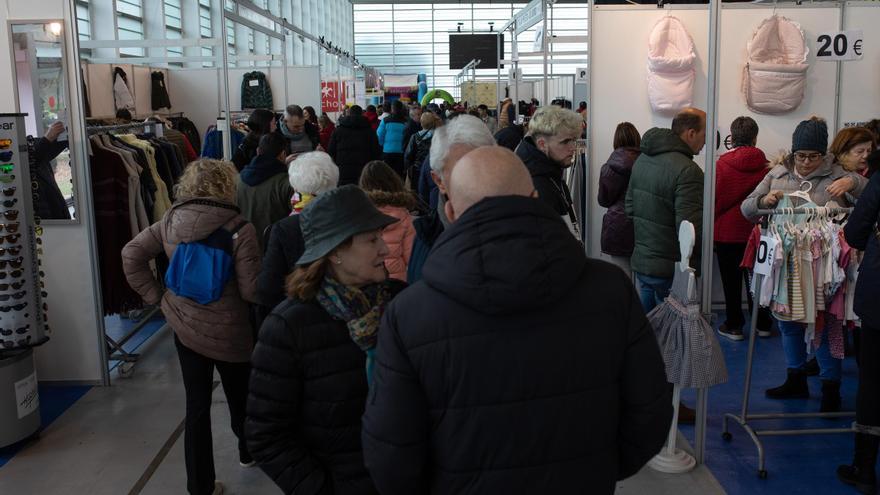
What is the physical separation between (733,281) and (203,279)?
161 inches

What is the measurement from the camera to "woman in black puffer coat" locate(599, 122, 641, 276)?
5145mm

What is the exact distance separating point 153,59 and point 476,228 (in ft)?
24.8

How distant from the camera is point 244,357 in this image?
3.25 meters

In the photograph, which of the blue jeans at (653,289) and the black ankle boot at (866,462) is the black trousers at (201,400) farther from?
the black ankle boot at (866,462)

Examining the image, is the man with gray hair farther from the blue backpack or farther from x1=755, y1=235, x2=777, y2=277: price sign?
x1=755, y1=235, x2=777, y2=277: price sign

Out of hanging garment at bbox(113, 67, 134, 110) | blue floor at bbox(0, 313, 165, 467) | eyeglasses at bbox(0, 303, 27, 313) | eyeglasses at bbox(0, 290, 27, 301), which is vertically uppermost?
hanging garment at bbox(113, 67, 134, 110)

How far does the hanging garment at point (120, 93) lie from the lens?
29.8ft

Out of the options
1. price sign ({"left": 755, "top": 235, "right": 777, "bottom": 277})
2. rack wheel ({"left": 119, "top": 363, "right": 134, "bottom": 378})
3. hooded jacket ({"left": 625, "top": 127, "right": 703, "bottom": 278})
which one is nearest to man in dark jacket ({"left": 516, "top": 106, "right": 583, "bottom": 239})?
hooded jacket ({"left": 625, "top": 127, "right": 703, "bottom": 278})

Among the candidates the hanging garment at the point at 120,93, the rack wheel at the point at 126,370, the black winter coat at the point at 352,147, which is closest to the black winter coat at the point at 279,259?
the rack wheel at the point at 126,370

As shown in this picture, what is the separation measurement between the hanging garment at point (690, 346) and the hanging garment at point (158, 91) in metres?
8.02

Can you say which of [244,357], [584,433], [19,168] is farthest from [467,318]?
[19,168]

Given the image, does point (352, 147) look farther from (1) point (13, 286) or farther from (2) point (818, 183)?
(2) point (818, 183)

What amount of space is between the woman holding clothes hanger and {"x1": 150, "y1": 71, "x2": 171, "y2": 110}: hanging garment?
767 cm

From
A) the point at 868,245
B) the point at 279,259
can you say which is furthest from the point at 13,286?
the point at 868,245
